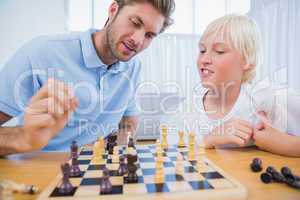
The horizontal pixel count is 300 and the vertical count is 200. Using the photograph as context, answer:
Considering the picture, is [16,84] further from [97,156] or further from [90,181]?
[90,181]

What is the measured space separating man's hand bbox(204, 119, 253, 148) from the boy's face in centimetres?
30

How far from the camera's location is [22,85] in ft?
3.49

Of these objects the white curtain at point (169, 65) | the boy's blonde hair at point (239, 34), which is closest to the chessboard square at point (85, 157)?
the boy's blonde hair at point (239, 34)

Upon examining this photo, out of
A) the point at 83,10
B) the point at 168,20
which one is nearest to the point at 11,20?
the point at 83,10

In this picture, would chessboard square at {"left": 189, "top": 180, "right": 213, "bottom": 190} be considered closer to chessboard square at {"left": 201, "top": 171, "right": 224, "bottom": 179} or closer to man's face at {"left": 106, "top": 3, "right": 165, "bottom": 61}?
chessboard square at {"left": 201, "top": 171, "right": 224, "bottom": 179}

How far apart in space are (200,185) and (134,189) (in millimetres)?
151

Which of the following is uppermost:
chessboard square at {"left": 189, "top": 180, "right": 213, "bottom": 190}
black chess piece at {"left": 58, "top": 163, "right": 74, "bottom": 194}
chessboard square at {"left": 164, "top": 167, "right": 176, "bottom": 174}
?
black chess piece at {"left": 58, "top": 163, "right": 74, "bottom": 194}

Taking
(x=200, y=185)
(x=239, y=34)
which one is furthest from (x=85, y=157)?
(x=239, y=34)

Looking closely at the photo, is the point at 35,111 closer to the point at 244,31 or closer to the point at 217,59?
the point at 217,59

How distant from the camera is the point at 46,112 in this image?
2.40 ft

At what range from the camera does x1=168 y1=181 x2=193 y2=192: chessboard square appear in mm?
528

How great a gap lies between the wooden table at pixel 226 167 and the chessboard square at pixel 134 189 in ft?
0.62

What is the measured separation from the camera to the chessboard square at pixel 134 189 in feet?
1.69

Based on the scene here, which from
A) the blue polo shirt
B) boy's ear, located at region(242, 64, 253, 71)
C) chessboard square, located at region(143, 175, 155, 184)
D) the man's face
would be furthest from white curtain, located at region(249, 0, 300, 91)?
chessboard square, located at region(143, 175, 155, 184)
